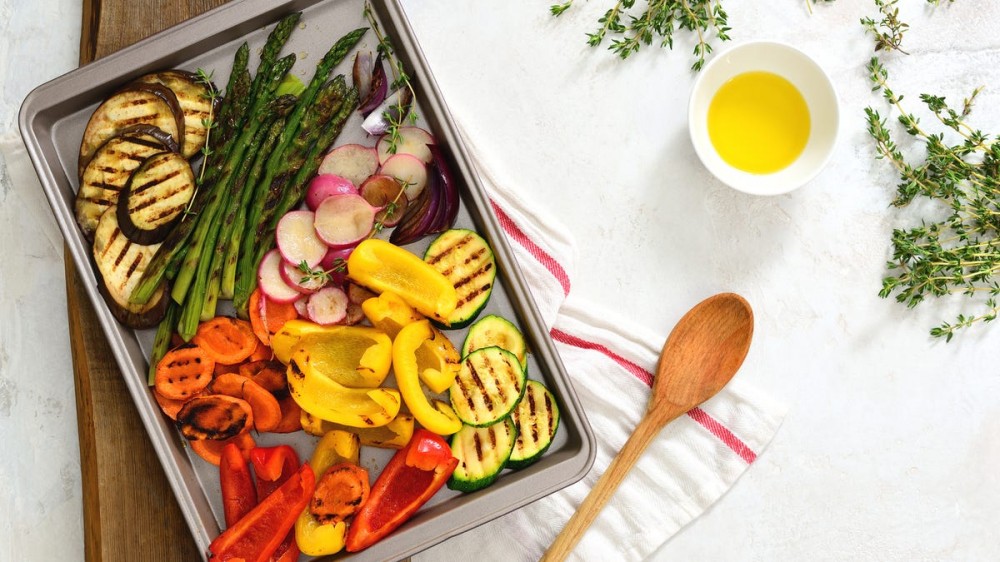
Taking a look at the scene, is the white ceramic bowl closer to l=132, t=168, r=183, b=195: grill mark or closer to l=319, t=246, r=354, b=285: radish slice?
l=319, t=246, r=354, b=285: radish slice

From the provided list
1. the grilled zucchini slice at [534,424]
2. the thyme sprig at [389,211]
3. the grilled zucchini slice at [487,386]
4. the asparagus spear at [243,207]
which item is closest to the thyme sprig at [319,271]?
the thyme sprig at [389,211]

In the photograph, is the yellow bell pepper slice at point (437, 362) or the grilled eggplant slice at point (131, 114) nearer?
the yellow bell pepper slice at point (437, 362)

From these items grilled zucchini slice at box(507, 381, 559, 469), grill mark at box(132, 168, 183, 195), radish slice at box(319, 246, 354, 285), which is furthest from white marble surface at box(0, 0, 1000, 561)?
grill mark at box(132, 168, 183, 195)

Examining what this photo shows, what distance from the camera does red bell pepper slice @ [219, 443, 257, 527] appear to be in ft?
9.25

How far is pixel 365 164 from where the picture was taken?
2973 mm

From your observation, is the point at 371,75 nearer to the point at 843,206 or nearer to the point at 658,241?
the point at 658,241

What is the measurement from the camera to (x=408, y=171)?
2.89m

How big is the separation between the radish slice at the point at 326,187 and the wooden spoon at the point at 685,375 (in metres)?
1.40

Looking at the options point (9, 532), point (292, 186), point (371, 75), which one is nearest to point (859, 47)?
point (371, 75)

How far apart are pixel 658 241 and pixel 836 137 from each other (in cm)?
78

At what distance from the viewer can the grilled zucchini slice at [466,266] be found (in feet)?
9.44

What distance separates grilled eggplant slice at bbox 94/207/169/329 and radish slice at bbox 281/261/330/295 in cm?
51

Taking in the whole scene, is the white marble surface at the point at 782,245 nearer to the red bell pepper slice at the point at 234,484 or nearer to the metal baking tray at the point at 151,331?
the metal baking tray at the point at 151,331

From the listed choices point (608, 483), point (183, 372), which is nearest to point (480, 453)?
point (608, 483)
